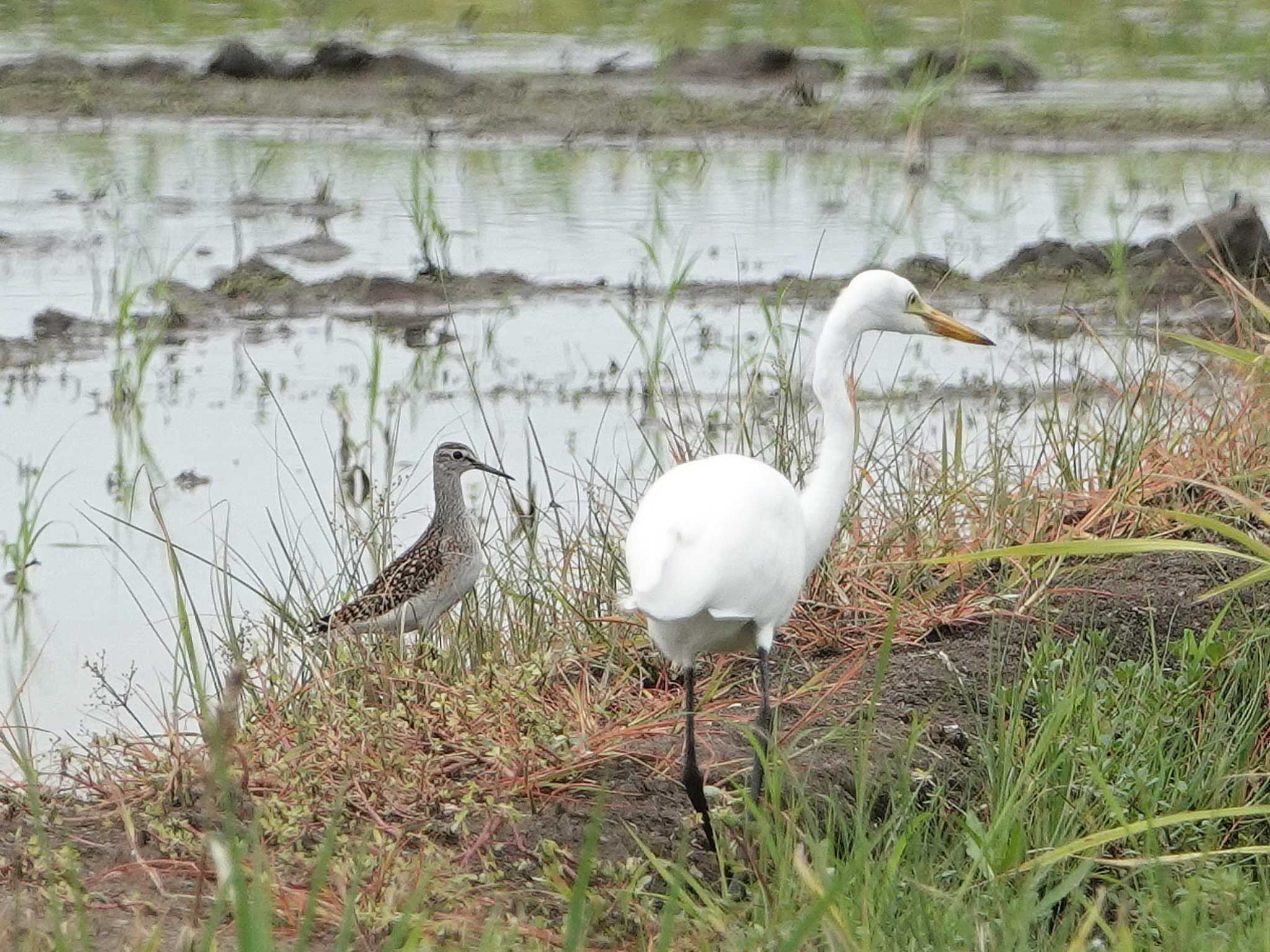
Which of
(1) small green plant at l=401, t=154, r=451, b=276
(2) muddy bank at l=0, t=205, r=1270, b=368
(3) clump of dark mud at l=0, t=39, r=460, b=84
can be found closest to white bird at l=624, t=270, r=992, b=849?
(1) small green plant at l=401, t=154, r=451, b=276

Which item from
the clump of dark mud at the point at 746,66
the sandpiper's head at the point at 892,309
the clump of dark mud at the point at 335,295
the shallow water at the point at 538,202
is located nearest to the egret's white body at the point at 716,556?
the sandpiper's head at the point at 892,309

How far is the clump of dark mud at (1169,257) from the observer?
8367 mm

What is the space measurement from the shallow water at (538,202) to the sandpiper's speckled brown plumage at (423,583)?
10.4 ft

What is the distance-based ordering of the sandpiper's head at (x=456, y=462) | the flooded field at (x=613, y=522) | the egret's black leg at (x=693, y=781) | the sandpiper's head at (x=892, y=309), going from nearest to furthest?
1. the flooded field at (x=613, y=522)
2. the egret's black leg at (x=693, y=781)
3. the sandpiper's head at (x=892, y=309)
4. the sandpiper's head at (x=456, y=462)

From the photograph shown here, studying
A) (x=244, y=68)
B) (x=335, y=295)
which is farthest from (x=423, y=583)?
(x=244, y=68)

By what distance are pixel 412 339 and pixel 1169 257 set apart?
333cm

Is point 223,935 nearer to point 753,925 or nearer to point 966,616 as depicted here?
point 753,925

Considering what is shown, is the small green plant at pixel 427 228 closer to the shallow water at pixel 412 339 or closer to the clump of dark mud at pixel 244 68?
the shallow water at pixel 412 339

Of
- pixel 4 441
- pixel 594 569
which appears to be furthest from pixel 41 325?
pixel 594 569

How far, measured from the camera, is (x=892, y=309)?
4246 mm

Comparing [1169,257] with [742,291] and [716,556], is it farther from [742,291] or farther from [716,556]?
[716,556]

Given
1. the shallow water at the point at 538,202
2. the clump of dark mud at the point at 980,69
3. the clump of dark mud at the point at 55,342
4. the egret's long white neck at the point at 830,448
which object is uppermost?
the egret's long white neck at the point at 830,448

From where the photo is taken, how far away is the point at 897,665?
4.37 meters

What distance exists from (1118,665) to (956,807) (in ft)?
1.90
